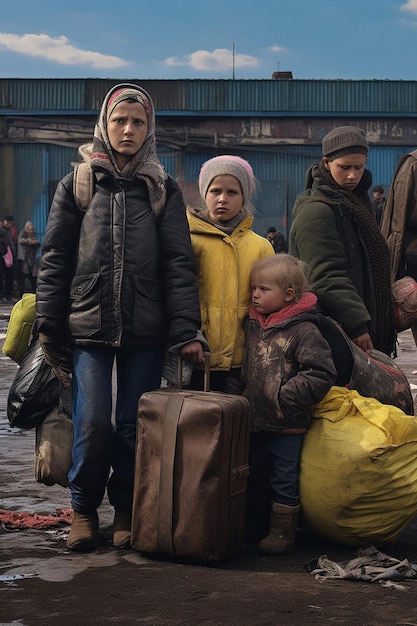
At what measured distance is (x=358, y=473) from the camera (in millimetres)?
4871

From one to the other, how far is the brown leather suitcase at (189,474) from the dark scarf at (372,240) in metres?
1.22

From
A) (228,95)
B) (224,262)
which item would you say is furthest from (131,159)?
(228,95)

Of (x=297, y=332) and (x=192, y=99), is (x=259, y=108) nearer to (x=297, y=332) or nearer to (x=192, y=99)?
(x=192, y=99)

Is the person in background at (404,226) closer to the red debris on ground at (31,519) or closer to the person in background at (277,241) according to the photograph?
the red debris on ground at (31,519)

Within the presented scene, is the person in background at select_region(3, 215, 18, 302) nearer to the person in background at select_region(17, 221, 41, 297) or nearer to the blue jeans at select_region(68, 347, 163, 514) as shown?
the person in background at select_region(17, 221, 41, 297)

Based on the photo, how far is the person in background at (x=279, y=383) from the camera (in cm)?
491

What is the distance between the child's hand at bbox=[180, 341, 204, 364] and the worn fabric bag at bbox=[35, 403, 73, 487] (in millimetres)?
710

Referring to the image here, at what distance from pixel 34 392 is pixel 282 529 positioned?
128 cm

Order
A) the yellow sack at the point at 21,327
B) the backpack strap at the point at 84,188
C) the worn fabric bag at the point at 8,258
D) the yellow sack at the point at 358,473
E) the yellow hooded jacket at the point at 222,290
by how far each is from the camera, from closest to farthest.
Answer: the yellow sack at the point at 358,473 → the backpack strap at the point at 84,188 → the yellow hooded jacket at the point at 222,290 → the yellow sack at the point at 21,327 → the worn fabric bag at the point at 8,258

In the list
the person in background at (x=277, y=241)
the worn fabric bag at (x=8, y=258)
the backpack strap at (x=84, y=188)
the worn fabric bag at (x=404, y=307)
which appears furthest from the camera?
the person in background at (x=277, y=241)

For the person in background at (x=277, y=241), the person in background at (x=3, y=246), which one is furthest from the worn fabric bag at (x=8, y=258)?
the person in background at (x=277, y=241)

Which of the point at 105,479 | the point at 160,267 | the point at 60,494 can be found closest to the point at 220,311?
the point at 160,267

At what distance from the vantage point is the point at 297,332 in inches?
196

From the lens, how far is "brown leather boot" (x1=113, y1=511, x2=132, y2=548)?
496 centimetres
